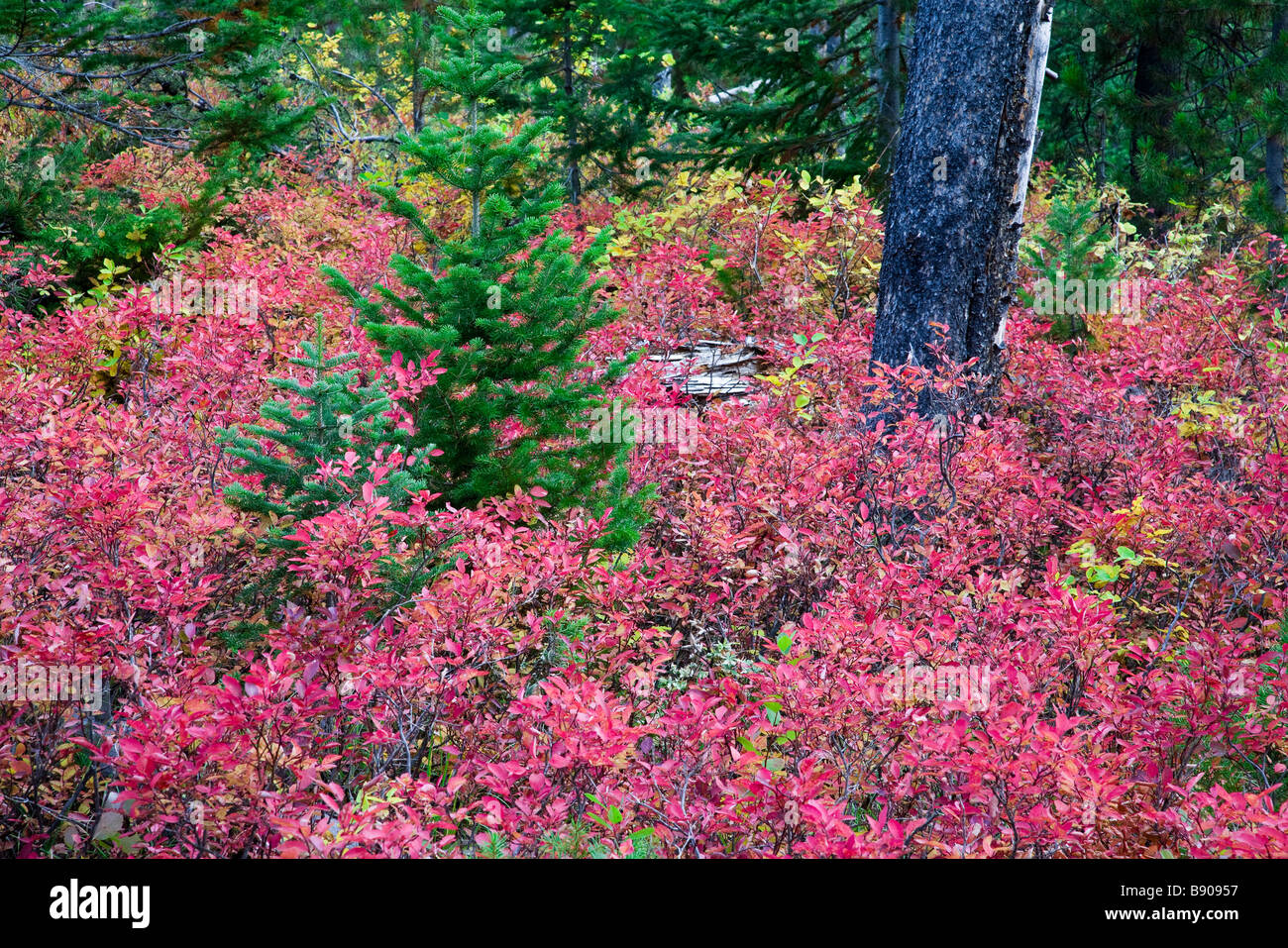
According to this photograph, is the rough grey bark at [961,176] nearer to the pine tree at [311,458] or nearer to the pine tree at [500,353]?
the pine tree at [500,353]

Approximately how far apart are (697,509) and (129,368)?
386cm

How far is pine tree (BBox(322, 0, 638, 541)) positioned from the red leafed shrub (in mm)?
277

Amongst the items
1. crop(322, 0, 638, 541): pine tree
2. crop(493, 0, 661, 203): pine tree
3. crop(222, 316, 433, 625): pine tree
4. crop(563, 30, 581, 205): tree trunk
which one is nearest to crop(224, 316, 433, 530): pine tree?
crop(222, 316, 433, 625): pine tree

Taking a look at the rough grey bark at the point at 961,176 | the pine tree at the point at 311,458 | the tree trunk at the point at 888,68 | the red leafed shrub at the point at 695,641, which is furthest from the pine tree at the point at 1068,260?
the pine tree at the point at 311,458

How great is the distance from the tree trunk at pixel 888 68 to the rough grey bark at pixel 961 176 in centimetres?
330

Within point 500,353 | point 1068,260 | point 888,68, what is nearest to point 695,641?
point 500,353

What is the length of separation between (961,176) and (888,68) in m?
3.87

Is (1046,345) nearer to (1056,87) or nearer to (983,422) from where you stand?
(983,422)

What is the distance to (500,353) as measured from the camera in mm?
3766

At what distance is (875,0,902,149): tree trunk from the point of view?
7906mm

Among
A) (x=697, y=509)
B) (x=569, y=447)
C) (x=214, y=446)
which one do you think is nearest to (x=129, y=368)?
(x=214, y=446)

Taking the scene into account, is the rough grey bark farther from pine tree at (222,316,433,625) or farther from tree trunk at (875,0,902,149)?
tree trunk at (875,0,902,149)

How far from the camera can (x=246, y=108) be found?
812 cm

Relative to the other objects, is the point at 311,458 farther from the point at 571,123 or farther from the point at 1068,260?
the point at 571,123
